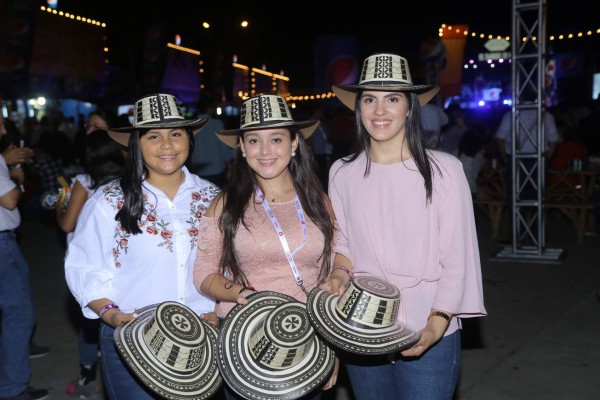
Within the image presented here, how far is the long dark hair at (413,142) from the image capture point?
2.57m

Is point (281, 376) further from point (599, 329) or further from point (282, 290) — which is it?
point (599, 329)

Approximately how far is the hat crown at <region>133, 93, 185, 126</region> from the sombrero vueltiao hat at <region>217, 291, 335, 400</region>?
3.06 ft

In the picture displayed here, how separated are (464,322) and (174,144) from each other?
→ 4050mm

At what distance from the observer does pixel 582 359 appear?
5.13m

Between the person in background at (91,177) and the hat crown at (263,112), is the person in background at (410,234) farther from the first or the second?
the person in background at (91,177)

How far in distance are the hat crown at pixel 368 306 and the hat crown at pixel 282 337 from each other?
152 mm

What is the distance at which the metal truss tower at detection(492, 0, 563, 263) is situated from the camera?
793cm

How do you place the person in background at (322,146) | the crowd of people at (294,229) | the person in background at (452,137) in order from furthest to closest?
the person in background at (322,146) < the person in background at (452,137) < the crowd of people at (294,229)

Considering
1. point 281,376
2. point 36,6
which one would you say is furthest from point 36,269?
point 36,6

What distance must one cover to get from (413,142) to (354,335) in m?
0.84

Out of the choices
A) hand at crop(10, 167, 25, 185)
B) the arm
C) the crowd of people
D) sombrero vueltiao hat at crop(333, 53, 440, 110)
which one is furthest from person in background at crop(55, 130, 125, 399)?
sombrero vueltiao hat at crop(333, 53, 440, 110)

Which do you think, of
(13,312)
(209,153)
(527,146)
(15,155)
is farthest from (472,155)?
(13,312)

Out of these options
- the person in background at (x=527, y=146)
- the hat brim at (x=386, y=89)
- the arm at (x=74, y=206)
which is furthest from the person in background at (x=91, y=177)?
the person in background at (x=527, y=146)

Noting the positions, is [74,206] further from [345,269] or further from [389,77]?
[389,77]
